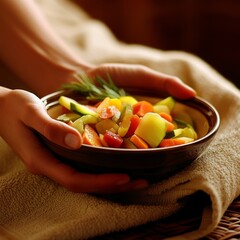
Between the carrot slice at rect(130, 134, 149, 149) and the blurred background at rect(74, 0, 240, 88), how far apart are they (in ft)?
5.93

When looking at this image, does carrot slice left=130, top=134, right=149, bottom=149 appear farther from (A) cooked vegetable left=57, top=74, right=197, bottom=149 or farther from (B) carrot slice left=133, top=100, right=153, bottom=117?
(B) carrot slice left=133, top=100, right=153, bottom=117

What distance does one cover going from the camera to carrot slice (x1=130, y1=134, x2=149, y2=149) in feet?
2.76

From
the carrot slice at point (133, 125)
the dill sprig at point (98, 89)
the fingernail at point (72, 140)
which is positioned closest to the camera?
the fingernail at point (72, 140)

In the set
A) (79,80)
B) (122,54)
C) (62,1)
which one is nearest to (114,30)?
(62,1)

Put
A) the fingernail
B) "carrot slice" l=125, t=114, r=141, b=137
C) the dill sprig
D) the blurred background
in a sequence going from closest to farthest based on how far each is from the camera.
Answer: the fingernail, "carrot slice" l=125, t=114, r=141, b=137, the dill sprig, the blurred background

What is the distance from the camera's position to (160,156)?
2.60 ft

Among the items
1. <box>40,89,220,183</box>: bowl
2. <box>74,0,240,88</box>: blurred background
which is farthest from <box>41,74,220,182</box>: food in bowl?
<box>74,0,240,88</box>: blurred background

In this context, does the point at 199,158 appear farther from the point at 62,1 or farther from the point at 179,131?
the point at 62,1

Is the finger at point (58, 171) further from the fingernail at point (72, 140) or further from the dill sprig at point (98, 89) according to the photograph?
the dill sprig at point (98, 89)

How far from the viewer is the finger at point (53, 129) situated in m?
0.78

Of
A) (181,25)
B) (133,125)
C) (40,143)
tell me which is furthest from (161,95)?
(181,25)

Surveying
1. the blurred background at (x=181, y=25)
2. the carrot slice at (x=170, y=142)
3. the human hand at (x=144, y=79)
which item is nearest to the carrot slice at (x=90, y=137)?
the carrot slice at (x=170, y=142)

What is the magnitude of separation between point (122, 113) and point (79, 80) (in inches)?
10.3

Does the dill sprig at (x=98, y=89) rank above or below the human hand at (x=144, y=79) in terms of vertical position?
below
